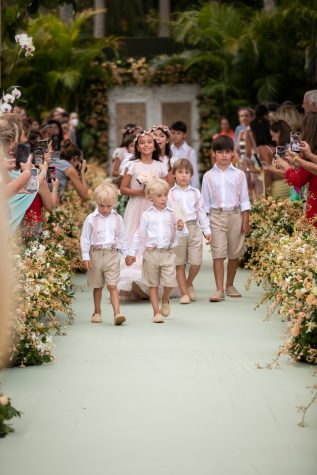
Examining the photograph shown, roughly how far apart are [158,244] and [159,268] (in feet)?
0.73

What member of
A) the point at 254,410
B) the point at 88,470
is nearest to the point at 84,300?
the point at 254,410

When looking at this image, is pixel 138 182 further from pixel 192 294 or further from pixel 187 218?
pixel 192 294

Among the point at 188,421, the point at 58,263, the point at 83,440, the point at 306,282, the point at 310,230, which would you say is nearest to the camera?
the point at 83,440

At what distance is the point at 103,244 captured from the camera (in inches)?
394

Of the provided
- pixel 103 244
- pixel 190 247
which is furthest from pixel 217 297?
pixel 103 244

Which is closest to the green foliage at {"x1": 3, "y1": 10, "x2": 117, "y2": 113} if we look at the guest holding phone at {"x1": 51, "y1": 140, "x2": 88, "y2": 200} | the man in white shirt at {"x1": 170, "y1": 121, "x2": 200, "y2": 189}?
the man in white shirt at {"x1": 170, "y1": 121, "x2": 200, "y2": 189}

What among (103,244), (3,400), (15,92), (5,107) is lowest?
(3,400)

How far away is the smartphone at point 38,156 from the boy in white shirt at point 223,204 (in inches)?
95.1

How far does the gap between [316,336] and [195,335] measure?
7.03 ft

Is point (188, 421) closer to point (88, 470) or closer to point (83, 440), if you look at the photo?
point (83, 440)

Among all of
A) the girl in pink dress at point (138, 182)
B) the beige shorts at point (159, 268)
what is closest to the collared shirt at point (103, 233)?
the beige shorts at point (159, 268)

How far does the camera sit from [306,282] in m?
6.97

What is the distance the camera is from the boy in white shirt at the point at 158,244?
10.2 meters

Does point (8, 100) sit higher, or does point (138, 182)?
point (8, 100)
